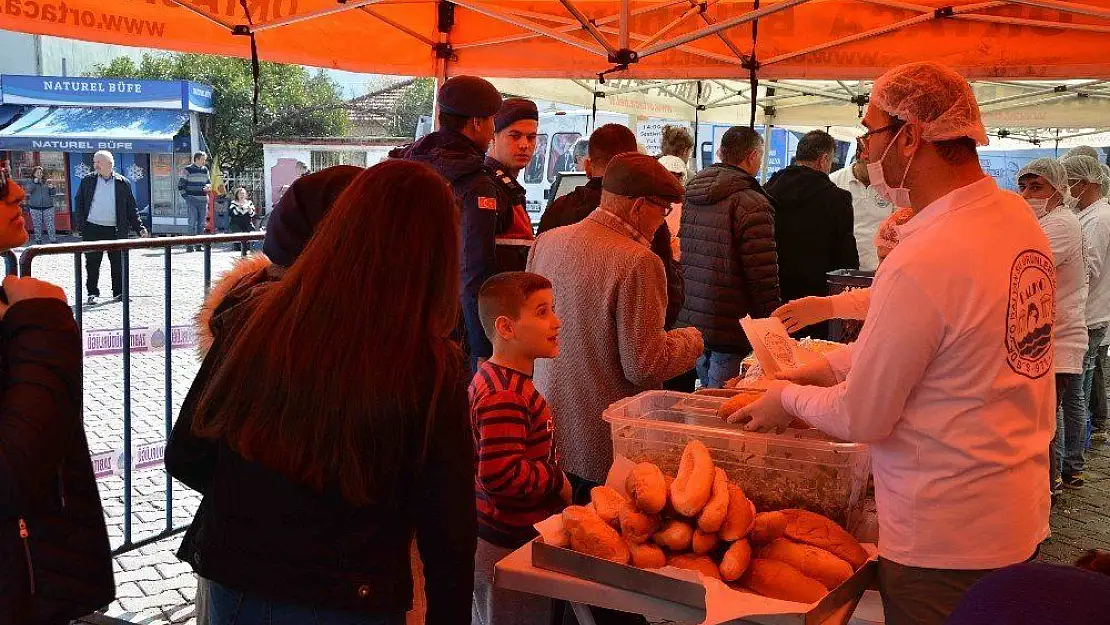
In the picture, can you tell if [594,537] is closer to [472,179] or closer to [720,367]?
[472,179]

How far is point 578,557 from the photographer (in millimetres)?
2148

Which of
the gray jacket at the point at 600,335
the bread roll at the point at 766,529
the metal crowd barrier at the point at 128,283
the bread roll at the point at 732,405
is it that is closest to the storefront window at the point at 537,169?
the metal crowd barrier at the point at 128,283

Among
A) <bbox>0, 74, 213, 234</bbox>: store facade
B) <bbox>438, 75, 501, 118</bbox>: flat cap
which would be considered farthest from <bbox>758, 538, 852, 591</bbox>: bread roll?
<bbox>0, 74, 213, 234</bbox>: store facade

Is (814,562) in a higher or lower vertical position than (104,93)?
lower

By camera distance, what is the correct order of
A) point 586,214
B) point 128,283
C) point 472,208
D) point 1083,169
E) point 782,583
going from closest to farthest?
point 782,583 < point 472,208 < point 586,214 < point 128,283 < point 1083,169

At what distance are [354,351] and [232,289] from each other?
0.51 metres

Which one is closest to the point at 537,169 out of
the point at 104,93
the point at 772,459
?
the point at 772,459

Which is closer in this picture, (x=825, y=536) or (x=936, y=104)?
(x=936, y=104)

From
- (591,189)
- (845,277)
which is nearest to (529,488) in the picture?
(591,189)

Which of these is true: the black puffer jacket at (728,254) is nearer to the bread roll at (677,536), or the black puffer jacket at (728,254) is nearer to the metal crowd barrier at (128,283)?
the metal crowd barrier at (128,283)

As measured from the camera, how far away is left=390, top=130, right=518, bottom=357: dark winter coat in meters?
3.91

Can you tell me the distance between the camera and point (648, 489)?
7.16 ft

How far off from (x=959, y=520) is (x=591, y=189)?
2.65 meters

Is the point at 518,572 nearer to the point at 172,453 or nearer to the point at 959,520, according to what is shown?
the point at 172,453
